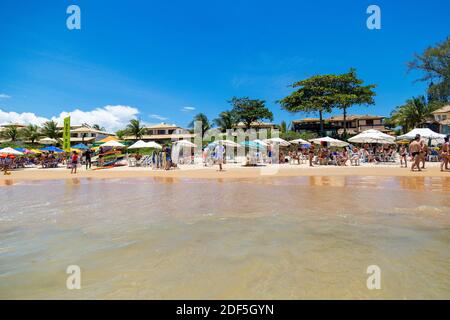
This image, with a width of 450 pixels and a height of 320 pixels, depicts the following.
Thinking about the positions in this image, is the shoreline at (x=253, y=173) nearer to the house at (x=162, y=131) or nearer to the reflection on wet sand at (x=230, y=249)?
the reflection on wet sand at (x=230, y=249)

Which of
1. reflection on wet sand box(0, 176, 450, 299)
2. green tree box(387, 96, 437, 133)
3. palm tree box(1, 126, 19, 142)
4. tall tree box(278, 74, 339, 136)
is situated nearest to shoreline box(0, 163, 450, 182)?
reflection on wet sand box(0, 176, 450, 299)

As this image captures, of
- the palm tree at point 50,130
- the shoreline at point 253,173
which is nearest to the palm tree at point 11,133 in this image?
the palm tree at point 50,130

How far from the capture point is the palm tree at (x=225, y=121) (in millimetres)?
55219

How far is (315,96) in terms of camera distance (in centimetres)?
4319

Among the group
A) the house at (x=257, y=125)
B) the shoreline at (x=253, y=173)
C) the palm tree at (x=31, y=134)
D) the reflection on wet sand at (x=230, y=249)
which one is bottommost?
the reflection on wet sand at (x=230, y=249)

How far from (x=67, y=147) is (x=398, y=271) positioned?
2651 cm

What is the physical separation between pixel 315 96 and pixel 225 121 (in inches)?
731

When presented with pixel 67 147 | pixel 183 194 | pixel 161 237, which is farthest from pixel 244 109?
pixel 161 237

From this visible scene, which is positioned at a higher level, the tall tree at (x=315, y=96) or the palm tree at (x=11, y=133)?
the tall tree at (x=315, y=96)

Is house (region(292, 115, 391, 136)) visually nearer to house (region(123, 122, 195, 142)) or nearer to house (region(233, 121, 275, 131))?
house (region(233, 121, 275, 131))

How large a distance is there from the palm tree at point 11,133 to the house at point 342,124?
58.3 meters

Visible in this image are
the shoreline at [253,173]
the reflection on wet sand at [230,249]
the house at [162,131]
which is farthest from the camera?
the house at [162,131]

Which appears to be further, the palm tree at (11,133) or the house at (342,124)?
the house at (342,124)

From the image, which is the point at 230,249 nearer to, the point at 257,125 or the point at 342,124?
the point at 257,125
